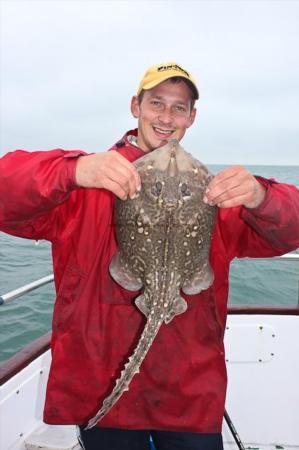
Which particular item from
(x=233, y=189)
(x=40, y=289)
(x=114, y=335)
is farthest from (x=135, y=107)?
(x=40, y=289)

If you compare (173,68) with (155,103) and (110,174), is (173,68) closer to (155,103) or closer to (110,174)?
(155,103)

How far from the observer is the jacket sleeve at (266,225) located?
2.48 meters

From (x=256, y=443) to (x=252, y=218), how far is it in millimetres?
3656

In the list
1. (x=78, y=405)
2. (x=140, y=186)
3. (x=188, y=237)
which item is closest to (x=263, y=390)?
(x=78, y=405)

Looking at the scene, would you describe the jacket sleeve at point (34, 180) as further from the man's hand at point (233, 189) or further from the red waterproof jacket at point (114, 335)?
the man's hand at point (233, 189)

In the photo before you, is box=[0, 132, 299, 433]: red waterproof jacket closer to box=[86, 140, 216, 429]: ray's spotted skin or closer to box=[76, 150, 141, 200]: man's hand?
box=[86, 140, 216, 429]: ray's spotted skin

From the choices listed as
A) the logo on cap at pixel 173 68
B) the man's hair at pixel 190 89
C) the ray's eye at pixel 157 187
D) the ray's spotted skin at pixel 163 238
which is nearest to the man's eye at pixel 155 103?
the man's hair at pixel 190 89

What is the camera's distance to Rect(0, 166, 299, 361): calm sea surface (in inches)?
356

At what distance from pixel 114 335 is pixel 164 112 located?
66.9 inches

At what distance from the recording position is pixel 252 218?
8.74 feet

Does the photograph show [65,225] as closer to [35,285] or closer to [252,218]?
[252,218]

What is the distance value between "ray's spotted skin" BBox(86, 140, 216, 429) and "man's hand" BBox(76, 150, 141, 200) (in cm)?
7

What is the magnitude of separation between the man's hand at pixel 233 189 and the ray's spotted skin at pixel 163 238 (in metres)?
0.06

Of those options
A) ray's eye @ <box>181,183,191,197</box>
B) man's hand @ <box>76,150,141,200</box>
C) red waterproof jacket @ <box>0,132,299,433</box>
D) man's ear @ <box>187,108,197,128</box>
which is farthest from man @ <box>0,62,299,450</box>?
ray's eye @ <box>181,183,191,197</box>
